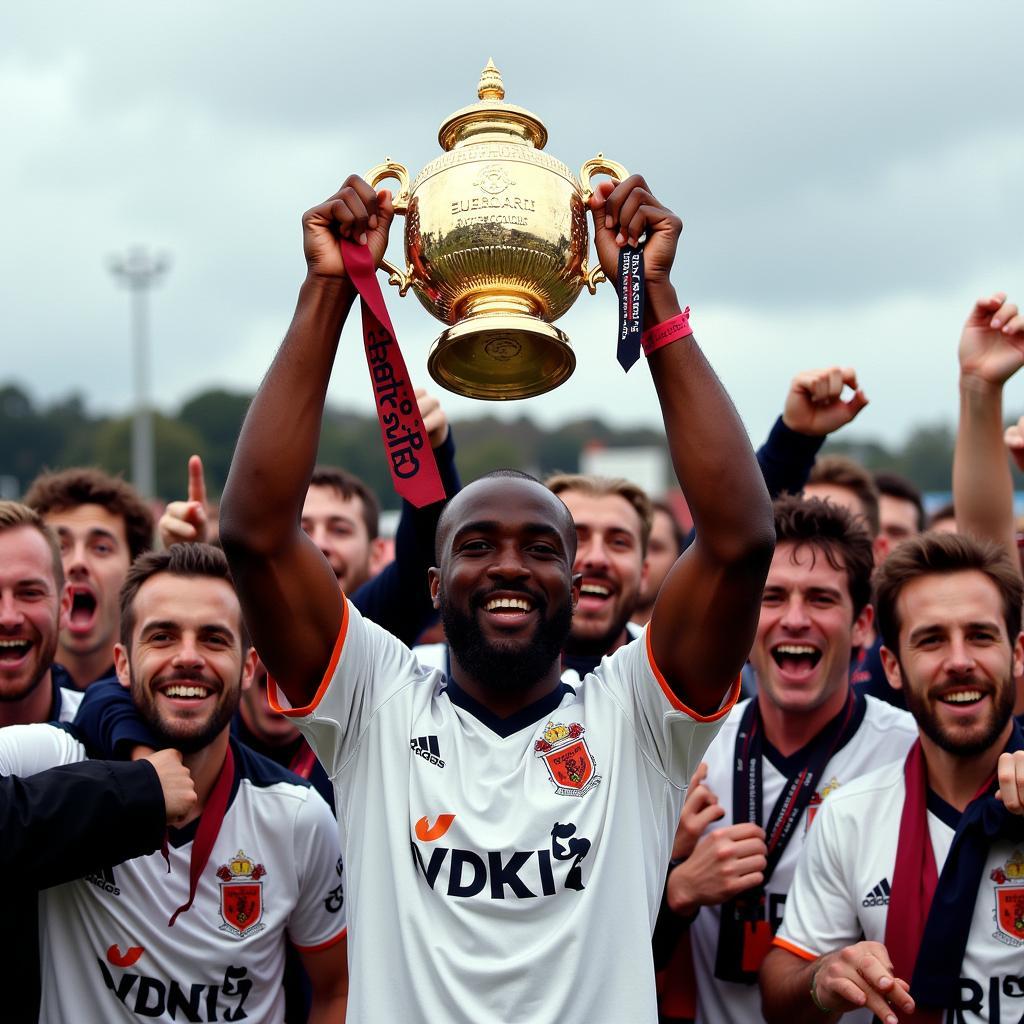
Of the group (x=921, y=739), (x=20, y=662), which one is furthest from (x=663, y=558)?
(x=20, y=662)

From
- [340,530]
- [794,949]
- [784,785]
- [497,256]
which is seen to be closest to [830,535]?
[784,785]

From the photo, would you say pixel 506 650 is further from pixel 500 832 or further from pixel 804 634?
pixel 804 634

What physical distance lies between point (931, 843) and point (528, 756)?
132cm

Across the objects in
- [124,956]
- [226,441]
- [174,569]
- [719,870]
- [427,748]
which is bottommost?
[124,956]

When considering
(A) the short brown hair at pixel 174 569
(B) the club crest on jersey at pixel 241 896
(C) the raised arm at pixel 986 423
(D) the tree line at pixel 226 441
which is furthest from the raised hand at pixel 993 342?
(D) the tree line at pixel 226 441

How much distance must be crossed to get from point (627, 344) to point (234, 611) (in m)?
1.65

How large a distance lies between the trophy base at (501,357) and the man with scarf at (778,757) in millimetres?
1467

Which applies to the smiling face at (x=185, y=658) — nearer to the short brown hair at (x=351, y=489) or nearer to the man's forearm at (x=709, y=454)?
the man's forearm at (x=709, y=454)

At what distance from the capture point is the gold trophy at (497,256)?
9.82ft

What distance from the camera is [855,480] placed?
608 centimetres

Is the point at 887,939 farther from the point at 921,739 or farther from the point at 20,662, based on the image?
the point at 20,662

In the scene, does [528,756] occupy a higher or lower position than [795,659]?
lower

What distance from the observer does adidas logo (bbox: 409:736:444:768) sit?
3.06 m

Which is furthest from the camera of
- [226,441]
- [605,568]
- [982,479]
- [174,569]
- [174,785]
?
[226,441]
